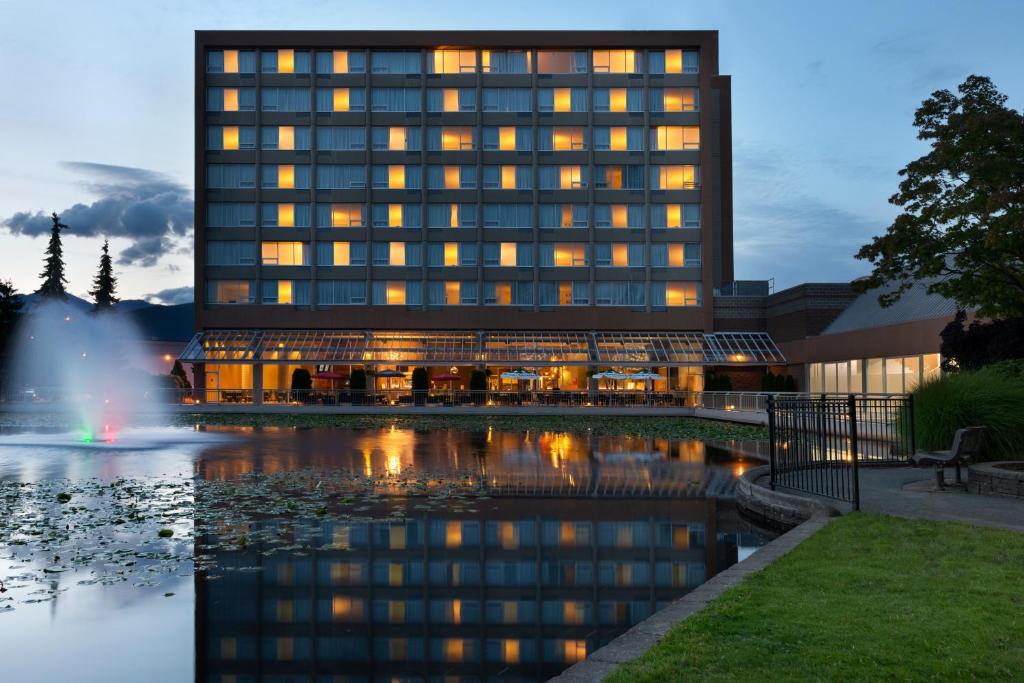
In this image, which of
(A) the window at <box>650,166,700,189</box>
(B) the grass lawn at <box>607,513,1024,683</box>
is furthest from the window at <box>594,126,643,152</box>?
(B) the grass lawn at <box>607,513,1024,683</box>

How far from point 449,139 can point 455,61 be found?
7022 mm

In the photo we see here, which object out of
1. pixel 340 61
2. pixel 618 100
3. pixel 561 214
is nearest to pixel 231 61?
pixel 340 61

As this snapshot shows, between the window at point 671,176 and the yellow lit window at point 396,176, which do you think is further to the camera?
the window at point 671,176

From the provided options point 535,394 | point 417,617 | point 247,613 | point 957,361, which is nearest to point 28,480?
point 247,613

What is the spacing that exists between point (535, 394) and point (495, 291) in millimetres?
15730

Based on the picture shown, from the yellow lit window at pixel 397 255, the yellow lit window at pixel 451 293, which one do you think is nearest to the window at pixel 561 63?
the yellow lit window at pixel 397 255

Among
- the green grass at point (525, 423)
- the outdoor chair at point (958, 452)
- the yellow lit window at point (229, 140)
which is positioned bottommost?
the green grass at point (525, 423)

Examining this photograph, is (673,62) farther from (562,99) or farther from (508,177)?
(508,177)

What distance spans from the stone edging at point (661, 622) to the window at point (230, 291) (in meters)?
64.7

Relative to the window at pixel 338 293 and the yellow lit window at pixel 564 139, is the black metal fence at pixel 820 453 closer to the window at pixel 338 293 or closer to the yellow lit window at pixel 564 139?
the yellow lit window at pixel 564 139

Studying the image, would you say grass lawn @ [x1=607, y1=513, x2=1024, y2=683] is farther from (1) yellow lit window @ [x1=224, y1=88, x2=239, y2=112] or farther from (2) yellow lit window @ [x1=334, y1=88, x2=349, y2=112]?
(1) yellow lit window @ [x1=224, y1=88, x2=239, y2=112]

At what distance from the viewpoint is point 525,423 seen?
4350cm

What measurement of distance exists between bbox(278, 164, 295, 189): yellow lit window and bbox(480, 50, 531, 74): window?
18.8 meters

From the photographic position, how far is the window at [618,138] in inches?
2756
